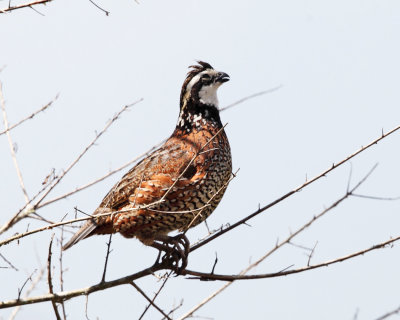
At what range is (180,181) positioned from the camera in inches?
244

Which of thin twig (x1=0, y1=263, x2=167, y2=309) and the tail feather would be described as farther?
the tail feather

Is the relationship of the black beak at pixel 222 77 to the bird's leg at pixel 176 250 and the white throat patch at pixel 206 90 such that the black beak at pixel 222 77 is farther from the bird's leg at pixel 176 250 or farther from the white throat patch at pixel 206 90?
the bird's leg at pixel 176 250

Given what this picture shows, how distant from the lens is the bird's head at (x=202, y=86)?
7293mm

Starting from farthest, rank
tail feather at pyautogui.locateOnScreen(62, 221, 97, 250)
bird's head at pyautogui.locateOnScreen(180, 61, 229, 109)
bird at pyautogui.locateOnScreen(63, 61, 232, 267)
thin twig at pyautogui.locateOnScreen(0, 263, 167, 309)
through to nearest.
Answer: bird's head at pyautogui.locateOnScreen(180, 61, 229, 109), tail feather at pyautogui.locateOnScreen(62, 221, 97, 250), bird at pyautogui.locateOnScreen(63, 61, 232, 267), thin twig at pyautogui.locateOnScreen(0, 263, 167, 309)

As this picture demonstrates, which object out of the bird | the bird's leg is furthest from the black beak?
the bird's leg

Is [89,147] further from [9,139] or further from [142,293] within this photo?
[142,293]

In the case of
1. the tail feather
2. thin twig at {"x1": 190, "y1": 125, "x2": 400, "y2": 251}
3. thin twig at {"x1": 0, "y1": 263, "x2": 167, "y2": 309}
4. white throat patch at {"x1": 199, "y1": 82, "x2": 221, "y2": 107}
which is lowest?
thin twig at {"x1": 0, "y1": 263, "x2": 167, "y2": 309}

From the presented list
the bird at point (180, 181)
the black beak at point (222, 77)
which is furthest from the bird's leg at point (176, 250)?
the black beak at point (222, 77)

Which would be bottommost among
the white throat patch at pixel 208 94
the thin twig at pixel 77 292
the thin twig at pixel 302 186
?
the thin twig at pixel 77 292

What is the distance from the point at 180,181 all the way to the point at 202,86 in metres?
1.50

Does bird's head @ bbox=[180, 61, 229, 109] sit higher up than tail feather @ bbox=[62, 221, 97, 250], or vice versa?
bird's head @ bbox=[180, 61, 229, 109]

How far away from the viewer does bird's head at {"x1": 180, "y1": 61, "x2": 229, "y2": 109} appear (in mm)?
7293

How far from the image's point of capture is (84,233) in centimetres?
655

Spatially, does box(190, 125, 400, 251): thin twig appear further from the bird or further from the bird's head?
the bird's head
